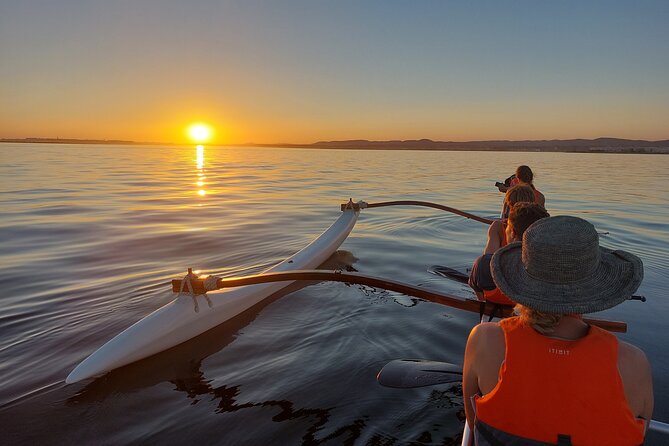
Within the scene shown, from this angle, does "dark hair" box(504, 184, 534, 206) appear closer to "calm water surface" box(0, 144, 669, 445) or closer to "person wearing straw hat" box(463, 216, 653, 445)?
"calm water surface" box(0, 144, 669, 445)

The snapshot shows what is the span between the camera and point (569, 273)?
2078mm

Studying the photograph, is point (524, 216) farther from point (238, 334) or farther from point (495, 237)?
point (238, 334)

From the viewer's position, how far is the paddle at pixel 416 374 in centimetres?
475

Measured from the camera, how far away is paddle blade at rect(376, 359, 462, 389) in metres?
4.75

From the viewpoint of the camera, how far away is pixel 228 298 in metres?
6.41

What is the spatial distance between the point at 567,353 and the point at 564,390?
19cm

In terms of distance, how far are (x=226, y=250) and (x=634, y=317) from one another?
9071 millimetres

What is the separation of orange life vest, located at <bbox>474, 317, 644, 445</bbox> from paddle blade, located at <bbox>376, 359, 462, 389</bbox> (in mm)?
2650

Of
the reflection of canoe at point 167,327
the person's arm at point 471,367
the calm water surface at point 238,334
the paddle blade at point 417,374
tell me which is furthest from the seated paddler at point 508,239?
the reflection of canoe at point 167,327

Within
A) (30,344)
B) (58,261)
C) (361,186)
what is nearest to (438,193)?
(361,186)

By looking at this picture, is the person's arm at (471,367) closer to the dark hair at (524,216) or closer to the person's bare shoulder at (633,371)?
the person's bare shoulder at (633,371)

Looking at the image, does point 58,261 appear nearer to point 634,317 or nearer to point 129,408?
point 129,408

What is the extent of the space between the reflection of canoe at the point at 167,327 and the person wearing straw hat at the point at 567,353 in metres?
4.34

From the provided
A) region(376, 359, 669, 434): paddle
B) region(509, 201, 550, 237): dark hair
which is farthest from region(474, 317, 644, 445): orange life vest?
region(376, 359, 669, 434): paddle
